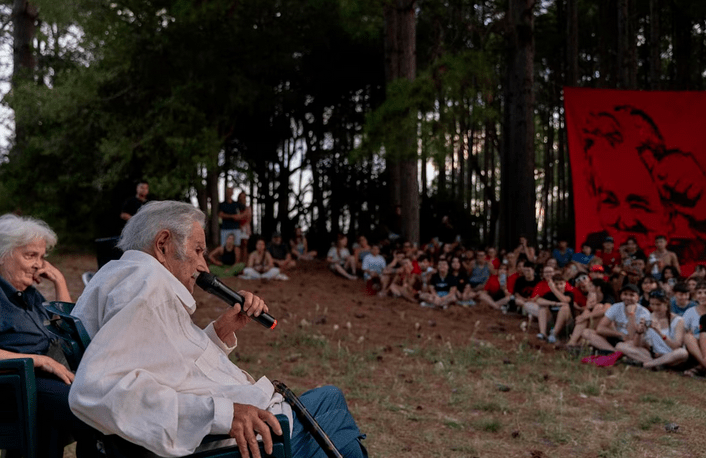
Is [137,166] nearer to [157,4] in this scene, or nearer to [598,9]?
[157,4]

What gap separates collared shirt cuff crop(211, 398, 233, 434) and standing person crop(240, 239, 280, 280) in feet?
40.7

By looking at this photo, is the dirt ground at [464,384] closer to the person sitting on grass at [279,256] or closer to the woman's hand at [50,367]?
the woman's hand at [50,367]

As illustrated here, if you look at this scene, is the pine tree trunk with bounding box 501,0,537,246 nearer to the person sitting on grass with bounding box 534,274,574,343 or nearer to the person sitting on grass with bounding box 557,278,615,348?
the person sitting on grass with bounding box 534,274,574,343

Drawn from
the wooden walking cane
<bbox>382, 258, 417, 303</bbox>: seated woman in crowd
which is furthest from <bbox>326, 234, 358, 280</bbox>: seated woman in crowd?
the wooden walking cane

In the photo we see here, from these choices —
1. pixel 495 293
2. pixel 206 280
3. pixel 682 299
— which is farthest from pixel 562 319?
pixel 206 280

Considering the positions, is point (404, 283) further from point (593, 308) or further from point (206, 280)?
point (206, 280)

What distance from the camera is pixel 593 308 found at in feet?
32.2

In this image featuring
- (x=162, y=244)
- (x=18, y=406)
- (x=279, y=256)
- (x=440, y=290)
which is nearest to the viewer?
(x=162, y=244)

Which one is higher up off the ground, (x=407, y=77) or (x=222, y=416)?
(x=407, y=77)

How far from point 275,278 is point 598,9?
19264 millimetres

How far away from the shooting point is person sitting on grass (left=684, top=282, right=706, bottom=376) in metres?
8.12

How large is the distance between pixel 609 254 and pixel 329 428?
12.6 meters

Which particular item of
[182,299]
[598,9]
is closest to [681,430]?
[182,299]

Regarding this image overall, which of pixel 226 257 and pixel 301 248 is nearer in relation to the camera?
pixel 226 257
